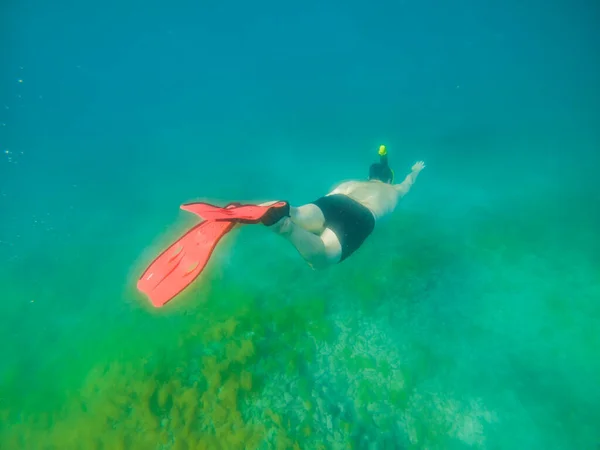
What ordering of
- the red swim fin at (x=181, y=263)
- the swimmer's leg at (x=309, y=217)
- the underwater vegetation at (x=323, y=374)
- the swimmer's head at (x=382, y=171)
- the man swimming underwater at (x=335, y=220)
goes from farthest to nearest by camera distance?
the swimmer's head at (x=382, y=171)
the underwater vegetation at (x=323, y=374)
the swimmer's leg at (x=309, y=217)
the man swimming underwater at (x=335, y=220)
the red swim fin at (x=181, y=263)

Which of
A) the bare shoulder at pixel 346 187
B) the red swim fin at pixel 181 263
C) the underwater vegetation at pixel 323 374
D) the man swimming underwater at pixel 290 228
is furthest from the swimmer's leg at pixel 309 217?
the underwater vegetation at pixel 323 374

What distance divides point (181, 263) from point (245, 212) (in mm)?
713

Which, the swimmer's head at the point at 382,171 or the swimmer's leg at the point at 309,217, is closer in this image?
the swimmer's leg at the point at 309,217

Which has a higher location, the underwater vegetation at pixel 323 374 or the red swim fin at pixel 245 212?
the red swim fin at pixel 245 212

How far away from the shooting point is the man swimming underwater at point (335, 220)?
3273mm

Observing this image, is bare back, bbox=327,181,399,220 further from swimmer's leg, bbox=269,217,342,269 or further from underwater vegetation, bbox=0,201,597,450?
underwater vegetation, bbox=0,201,597,450

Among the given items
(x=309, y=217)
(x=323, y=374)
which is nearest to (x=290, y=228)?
(x=309, y=217)

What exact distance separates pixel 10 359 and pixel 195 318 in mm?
4954

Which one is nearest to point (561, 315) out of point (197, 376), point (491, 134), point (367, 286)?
Result: point (367, 286)

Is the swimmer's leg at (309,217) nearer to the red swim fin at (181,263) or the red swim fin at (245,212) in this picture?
the red swim fin at (245,212)

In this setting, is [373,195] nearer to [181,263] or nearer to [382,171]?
[382,171]

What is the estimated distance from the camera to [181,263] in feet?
9.56

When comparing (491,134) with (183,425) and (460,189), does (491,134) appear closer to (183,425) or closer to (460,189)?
(460,189)

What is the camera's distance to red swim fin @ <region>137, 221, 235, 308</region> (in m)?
2.75
